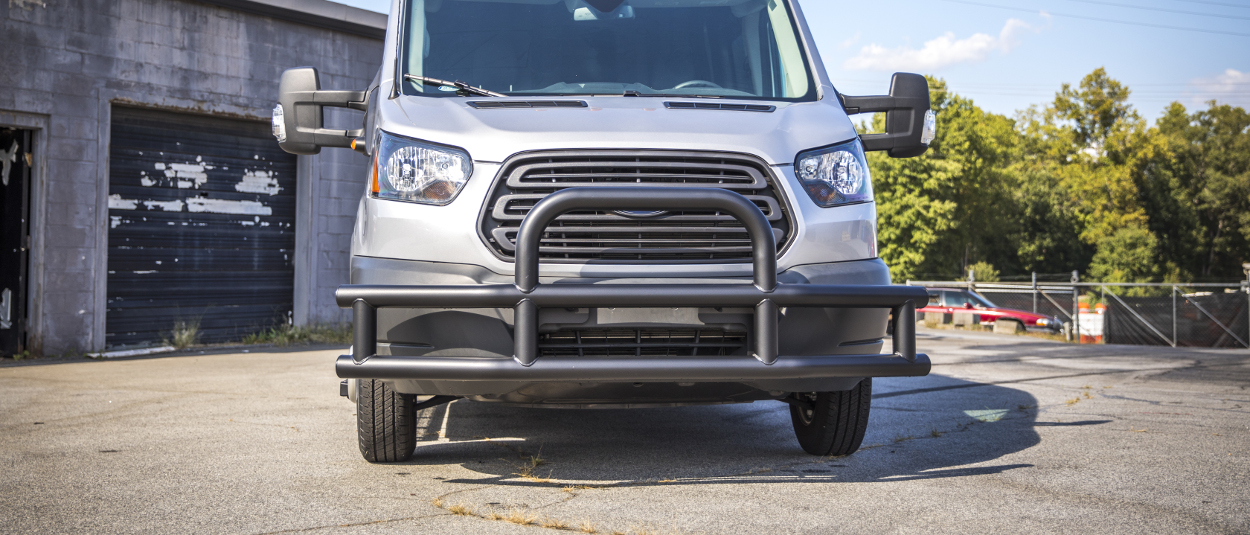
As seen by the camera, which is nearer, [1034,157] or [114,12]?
[114,12]

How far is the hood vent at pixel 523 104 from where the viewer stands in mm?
3611

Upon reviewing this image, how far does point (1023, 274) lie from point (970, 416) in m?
56.8

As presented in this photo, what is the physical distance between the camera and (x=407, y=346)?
3193mm

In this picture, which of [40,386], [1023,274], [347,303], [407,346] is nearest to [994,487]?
[407,346]

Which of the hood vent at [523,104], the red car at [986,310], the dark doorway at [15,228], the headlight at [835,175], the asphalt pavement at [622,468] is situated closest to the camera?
the asphalt pavement at [622,468]

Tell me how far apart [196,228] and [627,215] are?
376 inches

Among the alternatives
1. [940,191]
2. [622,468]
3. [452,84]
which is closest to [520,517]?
[622,468]

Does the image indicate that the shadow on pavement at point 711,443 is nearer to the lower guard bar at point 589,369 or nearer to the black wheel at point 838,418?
the black wheel at point 838,418

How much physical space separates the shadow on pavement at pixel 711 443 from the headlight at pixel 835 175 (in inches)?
45.8

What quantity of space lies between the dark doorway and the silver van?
7.97 m

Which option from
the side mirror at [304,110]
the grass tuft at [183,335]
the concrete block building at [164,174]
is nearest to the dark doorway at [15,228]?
the concrete block building at [164,174]

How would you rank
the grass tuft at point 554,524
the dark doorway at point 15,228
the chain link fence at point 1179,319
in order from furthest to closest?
1. the chain link fence at point 1179,319
2. the dark doorway at point 15,228
3. the grass tuft at point 554,524

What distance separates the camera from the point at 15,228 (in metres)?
9.91

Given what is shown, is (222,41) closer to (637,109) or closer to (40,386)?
(40,386)
